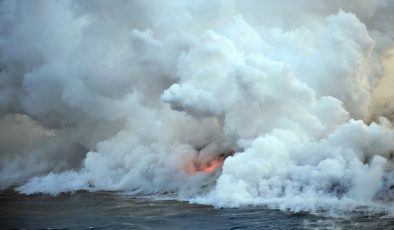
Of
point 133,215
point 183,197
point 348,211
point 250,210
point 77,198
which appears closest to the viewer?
point 348,211

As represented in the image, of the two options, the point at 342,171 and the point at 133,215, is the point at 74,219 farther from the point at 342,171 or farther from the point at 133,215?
the point at 342,171

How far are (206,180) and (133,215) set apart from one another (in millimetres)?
21694

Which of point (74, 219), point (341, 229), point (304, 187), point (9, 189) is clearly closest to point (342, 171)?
point (304, 187)

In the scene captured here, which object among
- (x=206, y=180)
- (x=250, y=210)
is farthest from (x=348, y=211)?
(x=206, y=180)

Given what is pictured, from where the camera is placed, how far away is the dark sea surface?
7700 cm

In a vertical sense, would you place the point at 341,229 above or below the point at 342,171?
below

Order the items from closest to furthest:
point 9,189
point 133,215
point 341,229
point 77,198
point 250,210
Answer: point 341,229, point 250,210, point 133,215, point 77,198, point 9,189

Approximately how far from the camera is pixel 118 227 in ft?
274

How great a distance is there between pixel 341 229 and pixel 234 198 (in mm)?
27216

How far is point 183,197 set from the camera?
365 feet

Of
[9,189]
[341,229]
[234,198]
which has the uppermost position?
[9,189]

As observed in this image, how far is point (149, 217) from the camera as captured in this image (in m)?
92.5

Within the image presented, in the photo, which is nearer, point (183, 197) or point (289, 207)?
point (289, 207)

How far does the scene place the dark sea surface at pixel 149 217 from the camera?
77000mm
